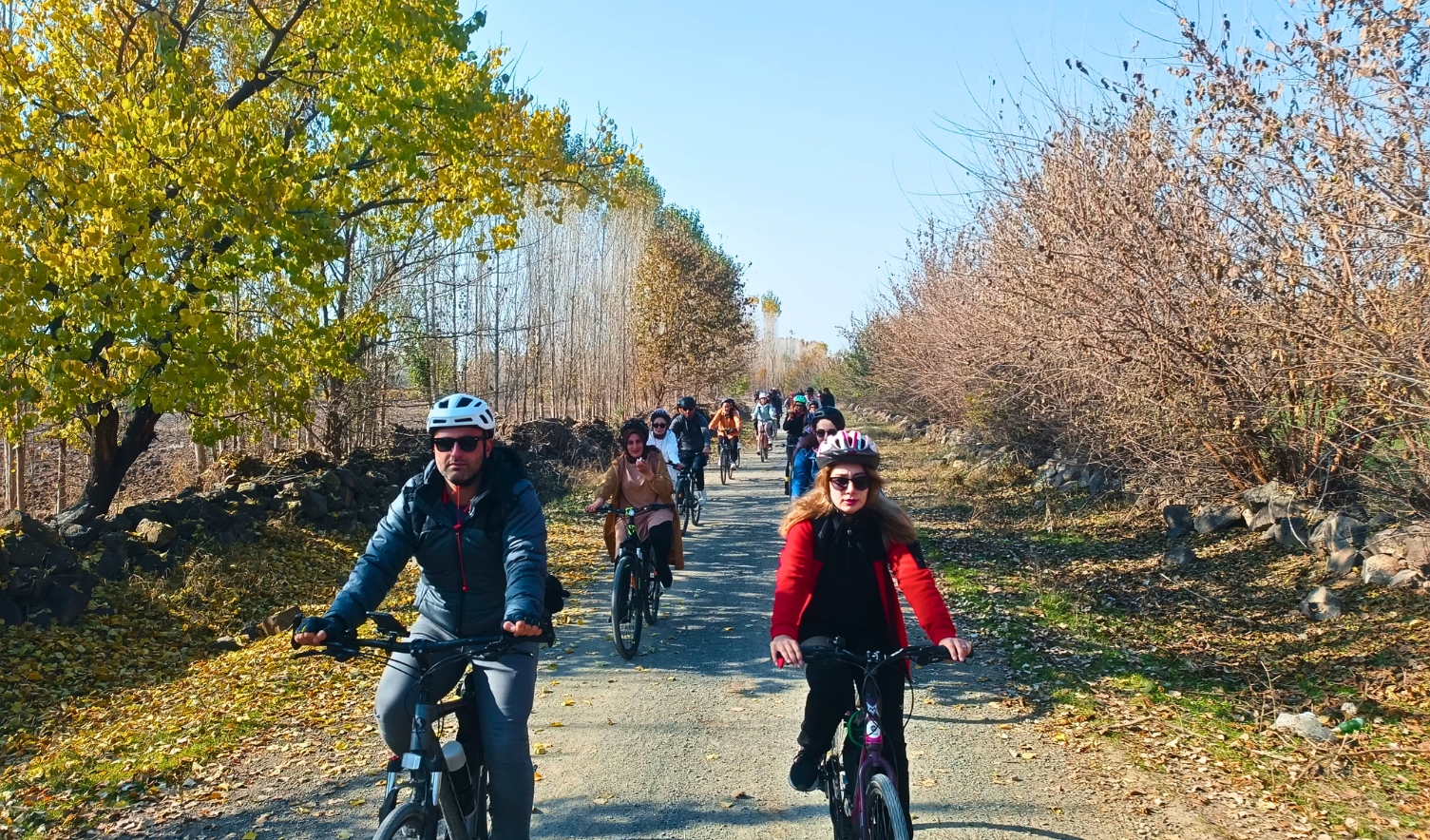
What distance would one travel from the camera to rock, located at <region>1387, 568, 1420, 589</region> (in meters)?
8.12

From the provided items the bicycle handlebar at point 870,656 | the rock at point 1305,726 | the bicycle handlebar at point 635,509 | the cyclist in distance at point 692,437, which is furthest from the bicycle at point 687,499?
the bicycle handlebar at point 870,656

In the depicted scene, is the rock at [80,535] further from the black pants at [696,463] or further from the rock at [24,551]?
the black pants at [696,463]

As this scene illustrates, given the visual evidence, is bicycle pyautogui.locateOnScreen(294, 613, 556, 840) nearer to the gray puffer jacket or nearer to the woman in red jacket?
the gray puffer jacket

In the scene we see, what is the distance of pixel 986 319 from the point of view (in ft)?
52.2

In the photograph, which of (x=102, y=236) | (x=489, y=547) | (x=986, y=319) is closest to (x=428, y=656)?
(x=489, y=547)

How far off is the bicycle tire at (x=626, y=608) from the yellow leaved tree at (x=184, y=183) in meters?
4.28

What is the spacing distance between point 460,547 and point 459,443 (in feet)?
1.36

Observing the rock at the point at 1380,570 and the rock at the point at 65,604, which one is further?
the rock at the point at 65,604

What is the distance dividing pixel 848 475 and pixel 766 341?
92464 mm

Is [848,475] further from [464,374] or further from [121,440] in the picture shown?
[464,374]

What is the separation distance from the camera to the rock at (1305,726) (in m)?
6.04

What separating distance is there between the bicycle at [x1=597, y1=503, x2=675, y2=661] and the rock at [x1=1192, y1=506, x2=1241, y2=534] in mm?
6522

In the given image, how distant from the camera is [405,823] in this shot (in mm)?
3332

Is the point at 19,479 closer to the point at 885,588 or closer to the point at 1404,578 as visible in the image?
the point at 885,588
